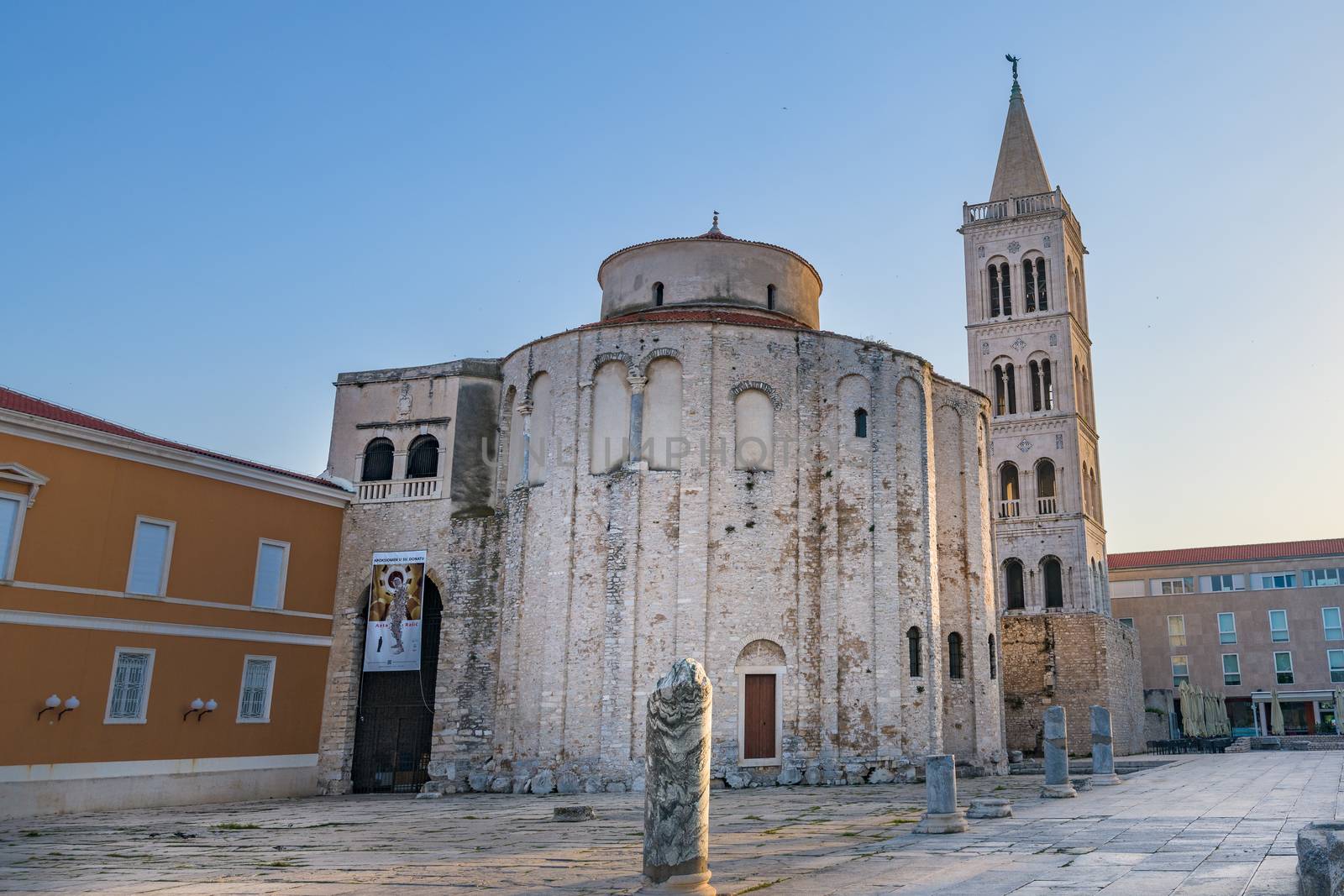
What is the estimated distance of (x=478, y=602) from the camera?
26781mm

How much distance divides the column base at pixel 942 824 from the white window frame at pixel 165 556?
16.8 metres

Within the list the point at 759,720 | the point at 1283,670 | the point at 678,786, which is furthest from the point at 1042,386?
the point at 678,786

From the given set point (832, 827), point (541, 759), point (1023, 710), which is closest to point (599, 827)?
point (832, 827)

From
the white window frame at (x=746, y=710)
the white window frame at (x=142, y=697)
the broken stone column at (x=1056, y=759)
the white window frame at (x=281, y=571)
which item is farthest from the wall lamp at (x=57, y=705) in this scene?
the broken stone column at (x=1056, y=759)

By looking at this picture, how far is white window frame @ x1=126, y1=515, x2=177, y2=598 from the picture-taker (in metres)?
21.8

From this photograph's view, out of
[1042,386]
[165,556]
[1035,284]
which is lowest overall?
[165,556]

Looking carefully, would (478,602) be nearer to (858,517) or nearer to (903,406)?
(858,517)

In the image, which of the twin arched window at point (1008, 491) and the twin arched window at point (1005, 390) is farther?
the twin arched window at point (1005, 390)

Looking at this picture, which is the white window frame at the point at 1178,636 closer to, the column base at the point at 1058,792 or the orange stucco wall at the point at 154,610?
the column base at the point at 1058,792

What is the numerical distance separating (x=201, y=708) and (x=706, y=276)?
1648cm

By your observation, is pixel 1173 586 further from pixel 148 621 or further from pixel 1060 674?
pixel 148 621

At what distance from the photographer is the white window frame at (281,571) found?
81.1 ft

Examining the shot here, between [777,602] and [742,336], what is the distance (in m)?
6.56

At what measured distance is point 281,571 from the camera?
25.7 metres
